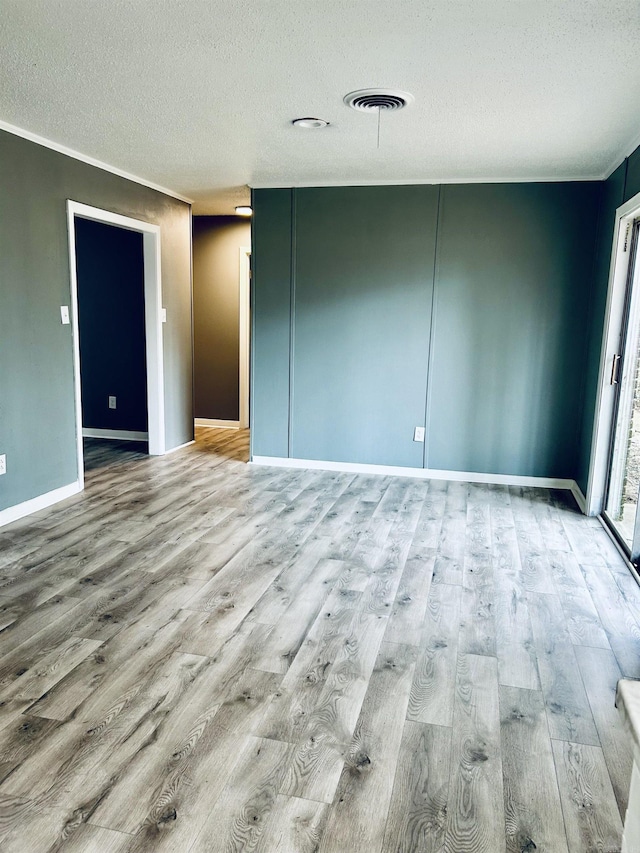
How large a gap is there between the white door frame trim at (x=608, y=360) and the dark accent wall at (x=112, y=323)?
4.14 meters

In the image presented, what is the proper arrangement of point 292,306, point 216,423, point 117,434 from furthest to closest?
point 216,423
point 117,434
point 292,306

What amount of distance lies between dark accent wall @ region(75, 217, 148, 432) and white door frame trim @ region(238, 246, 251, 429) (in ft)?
3.74

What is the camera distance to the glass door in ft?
12.0

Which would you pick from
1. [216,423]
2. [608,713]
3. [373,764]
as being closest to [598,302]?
[608,713]

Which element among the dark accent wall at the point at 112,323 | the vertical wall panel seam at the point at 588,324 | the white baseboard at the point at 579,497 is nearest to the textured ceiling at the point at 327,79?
the vertical wall panel seam at the point at 588,324

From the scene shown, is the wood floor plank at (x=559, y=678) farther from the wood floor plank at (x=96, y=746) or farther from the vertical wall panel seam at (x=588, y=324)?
the vertical wall panel seam at (x=588, y=324)

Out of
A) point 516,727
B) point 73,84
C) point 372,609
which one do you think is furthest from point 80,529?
point 516,727

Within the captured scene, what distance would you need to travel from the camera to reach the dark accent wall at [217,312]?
22.1 ft

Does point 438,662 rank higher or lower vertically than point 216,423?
lower

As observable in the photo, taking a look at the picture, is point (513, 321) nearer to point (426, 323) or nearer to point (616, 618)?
point (426, 323)

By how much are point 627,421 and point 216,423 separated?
15.0 feet

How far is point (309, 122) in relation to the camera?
3.45 metres

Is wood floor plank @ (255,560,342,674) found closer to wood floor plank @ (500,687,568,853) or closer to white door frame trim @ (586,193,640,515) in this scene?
wood floor plank @ (500,687,568,853)

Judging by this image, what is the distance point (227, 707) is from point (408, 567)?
1458 millimetres
